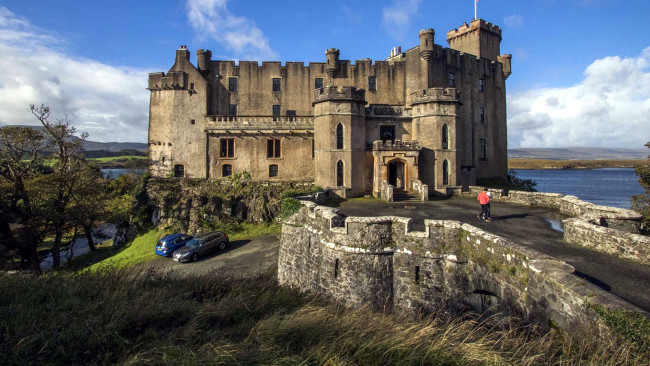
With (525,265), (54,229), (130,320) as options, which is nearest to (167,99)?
(54,229)

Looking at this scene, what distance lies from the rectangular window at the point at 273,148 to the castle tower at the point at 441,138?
12542 mm

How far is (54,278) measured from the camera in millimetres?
7145

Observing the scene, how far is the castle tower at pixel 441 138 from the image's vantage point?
78.5 feet

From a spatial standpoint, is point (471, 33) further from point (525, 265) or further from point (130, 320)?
point (130, 320)

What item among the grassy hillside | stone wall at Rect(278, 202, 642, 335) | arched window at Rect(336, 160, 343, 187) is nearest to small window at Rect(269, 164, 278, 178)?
arched window at Rect(336, 160, 343, 187)

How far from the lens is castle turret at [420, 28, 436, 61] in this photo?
27953mm

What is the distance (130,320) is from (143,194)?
2694 cm

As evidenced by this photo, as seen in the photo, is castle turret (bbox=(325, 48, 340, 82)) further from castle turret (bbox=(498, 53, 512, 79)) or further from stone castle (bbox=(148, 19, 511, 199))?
castle turret (bbox=(498, 53, 512, 79))

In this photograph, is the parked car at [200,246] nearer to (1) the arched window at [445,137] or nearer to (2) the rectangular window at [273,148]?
(2) the rectangular window at [273,148]

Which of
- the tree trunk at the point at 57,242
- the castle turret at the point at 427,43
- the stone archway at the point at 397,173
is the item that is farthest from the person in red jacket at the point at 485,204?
the tree trunk at the point at 57,242

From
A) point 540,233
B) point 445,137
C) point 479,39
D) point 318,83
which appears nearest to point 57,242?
point 318,83

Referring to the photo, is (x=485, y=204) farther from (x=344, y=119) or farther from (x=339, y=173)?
(x=344, y=119)

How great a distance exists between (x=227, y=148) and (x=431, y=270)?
23363mm

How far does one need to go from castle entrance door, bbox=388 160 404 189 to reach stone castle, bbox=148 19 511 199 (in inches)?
3.2
